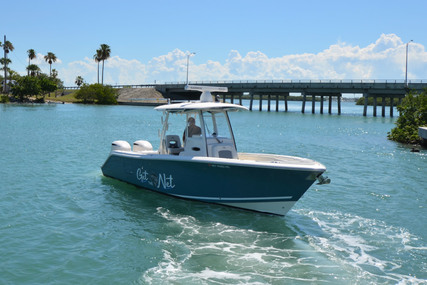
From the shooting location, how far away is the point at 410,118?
113 feet

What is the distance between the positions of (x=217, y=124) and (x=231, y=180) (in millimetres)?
2400

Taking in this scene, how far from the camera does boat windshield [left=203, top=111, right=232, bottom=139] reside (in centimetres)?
1312

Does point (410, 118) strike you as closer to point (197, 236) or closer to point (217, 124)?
point (217, 124)

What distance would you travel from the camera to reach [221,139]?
13.1 meters

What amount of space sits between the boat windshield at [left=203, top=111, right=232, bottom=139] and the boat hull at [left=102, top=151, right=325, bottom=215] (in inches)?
62.6

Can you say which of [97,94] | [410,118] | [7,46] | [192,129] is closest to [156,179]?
[192,129]

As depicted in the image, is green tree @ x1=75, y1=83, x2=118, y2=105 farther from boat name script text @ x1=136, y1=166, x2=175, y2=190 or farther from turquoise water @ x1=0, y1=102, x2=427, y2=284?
boat name script text @ x1=136, y1=166, x2=175, y2=190

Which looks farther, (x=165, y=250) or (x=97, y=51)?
(x=97, y=51)

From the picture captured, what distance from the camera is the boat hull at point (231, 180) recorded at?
429 inches

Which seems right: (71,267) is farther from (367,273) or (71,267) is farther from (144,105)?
(144,105)

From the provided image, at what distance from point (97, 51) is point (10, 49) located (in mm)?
23983

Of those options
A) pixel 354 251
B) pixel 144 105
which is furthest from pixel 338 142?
pixel 144 105

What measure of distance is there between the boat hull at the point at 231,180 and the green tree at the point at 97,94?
335ft

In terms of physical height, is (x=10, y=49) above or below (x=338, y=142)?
above
